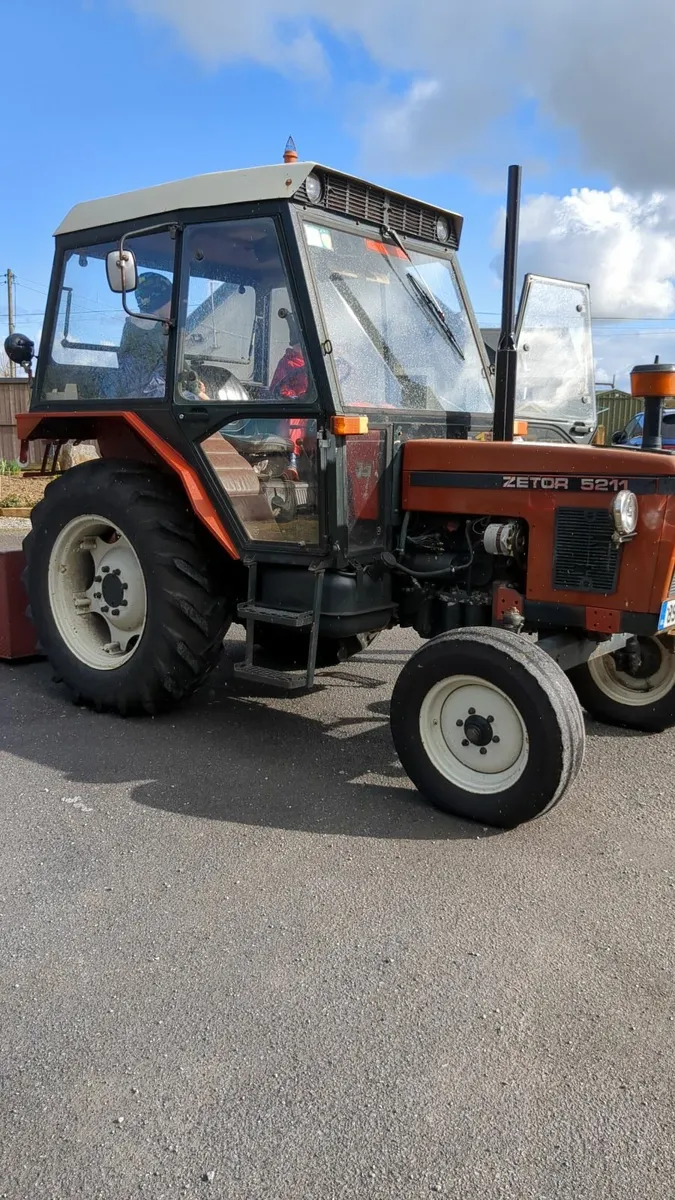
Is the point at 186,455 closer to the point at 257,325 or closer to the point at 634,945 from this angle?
the point at 257,325

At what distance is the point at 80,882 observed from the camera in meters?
A: 3.29

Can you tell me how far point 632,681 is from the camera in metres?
4.91

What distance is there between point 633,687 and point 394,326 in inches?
88.9

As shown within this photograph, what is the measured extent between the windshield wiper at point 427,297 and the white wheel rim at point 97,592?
6.53ft

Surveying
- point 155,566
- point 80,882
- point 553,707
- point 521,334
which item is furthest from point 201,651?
point 521,334

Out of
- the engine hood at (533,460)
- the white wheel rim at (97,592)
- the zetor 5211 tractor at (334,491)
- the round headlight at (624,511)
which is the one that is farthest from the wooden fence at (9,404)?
the round headlight at (624,511)

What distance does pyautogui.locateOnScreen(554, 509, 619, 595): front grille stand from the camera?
12.5 feet

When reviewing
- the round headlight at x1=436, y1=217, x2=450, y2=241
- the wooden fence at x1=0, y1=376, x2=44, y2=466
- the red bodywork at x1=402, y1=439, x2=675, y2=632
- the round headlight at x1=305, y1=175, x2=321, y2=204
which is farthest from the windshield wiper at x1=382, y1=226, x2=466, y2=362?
the wooden fence at x1=0, y1=376, x2=44, y2=466

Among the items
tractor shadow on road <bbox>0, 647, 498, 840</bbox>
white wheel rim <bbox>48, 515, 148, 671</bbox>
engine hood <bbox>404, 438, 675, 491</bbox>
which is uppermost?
engine hood <bbox>404, 438, 675, 491</bbox>

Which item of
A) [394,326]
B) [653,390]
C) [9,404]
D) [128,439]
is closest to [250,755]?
[128,439]

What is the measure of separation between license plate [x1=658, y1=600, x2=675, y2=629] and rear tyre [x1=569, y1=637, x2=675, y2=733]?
86 centimetres

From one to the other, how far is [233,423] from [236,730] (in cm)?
160

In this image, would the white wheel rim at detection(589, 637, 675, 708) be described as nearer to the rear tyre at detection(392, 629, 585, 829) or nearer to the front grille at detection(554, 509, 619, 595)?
the front grille at detection(554, 509, 619, 595)

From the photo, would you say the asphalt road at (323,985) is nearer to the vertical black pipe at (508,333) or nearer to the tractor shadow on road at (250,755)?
the tractor shadow on road at (250,755)
